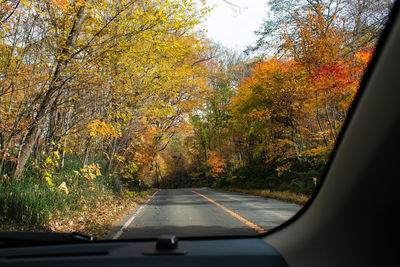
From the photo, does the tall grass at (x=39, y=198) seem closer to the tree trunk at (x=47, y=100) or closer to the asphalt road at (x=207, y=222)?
the tree trunk at (x=47, y=100)

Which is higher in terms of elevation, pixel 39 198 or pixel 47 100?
pixel 47 100

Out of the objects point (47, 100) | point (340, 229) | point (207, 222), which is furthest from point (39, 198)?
point (340, 229)

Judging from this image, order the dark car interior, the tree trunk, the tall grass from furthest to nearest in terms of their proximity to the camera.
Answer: the tree trunk, the tall grass, the dark car interior

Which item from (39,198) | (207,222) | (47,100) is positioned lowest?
(207,222)

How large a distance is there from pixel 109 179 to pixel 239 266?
→ 13130 mm

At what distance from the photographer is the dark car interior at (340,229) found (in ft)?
4.28

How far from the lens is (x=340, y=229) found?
1.65 m

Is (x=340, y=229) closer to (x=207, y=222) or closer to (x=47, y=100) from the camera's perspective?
(x=207, y=222)

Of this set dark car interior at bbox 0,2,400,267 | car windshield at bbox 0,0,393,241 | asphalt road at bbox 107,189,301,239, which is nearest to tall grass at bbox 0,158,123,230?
car windshield at bbox 0,0,393,241

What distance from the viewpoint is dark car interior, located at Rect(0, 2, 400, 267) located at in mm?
1304

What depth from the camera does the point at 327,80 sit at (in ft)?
Answer: 30.2

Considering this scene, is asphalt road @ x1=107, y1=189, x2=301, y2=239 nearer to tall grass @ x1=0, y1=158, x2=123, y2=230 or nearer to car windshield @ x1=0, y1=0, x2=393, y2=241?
car windshield @ x1=0, y1=0, x2=393, y2=241

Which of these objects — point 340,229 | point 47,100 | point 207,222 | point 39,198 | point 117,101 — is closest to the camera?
point 340,229

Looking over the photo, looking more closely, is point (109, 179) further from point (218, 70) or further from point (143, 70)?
point (218, 70)
